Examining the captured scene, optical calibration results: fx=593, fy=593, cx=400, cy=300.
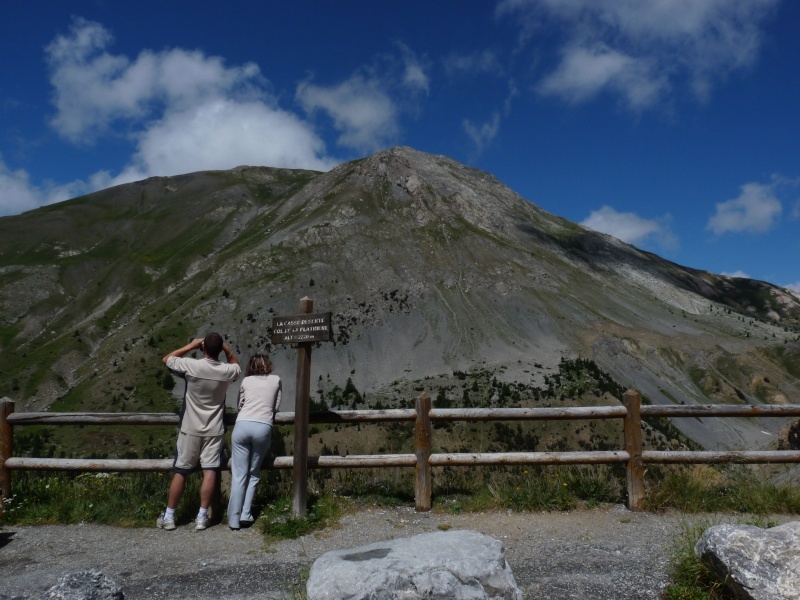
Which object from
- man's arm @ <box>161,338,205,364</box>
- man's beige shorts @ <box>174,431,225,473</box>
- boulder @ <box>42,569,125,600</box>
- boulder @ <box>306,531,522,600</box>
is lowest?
boulder @ <box>42,569,125,600</box>

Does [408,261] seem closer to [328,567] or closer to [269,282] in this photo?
[269,282]

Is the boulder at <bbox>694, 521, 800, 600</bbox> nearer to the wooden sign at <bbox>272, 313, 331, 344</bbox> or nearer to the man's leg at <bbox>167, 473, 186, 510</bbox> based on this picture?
the wooden sign at <bbox>272, 313, 331, 344</bbox>

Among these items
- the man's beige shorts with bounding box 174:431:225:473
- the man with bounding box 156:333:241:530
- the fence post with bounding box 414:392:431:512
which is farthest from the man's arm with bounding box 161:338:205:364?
the fence post with bounding box 414:392:431:512

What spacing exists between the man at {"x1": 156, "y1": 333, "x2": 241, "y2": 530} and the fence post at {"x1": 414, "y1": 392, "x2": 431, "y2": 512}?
265 cm

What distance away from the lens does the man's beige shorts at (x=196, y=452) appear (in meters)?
7.78

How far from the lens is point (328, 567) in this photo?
441 cm

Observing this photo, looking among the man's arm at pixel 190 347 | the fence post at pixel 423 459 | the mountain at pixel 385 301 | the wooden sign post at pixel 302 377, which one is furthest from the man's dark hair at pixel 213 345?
the mountain at pixel 385 301

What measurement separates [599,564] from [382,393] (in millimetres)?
60632

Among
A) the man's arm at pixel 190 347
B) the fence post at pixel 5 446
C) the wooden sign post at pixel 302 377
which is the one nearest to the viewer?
the man's arm at pixel 190 347

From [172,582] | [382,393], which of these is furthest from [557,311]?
[172,582]

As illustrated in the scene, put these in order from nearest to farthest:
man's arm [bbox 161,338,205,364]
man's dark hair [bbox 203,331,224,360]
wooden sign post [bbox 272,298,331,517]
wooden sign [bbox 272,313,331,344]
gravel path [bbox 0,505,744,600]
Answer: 1. gravel path [bbox 0,505,744,600]
2. man's arm [bbox 161,338,205,364]
3. man's dark hair [bbox 203,331,224,360]
4. wooden sign post [bbox 272,298,331,517]
5. wooden sign [bbox 272,313,331,344]

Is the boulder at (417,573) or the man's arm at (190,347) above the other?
the man's arm at (190,347)

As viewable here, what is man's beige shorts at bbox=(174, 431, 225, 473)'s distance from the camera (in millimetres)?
7781

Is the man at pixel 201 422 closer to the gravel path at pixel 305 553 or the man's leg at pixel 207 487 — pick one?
the man's leg at pixel 207 487
